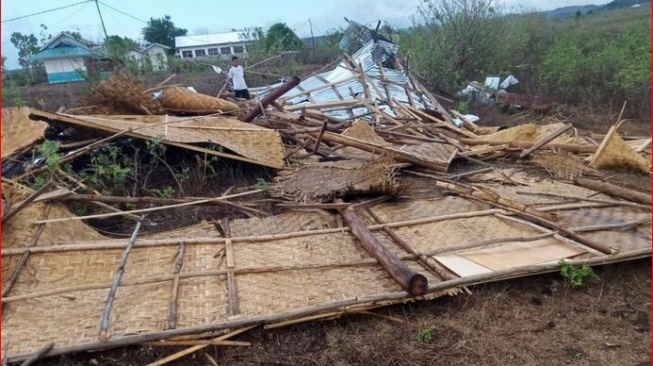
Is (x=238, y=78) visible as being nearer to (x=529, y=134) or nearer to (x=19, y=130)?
(x=19, y=130)

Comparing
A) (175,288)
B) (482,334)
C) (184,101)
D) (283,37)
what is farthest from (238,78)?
(283,37)

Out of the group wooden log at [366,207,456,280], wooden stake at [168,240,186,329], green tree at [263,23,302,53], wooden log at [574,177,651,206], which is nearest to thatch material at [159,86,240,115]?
wooden stake at [168,240,186,329]

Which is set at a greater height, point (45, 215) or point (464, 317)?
point (45, 215)

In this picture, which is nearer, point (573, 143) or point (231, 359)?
point (231, 359)

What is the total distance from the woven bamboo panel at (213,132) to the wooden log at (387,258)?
1.86m

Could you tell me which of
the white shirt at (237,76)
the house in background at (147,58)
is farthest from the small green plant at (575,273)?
the house in background at (147,58)

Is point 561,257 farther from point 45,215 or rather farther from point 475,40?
point 475,40

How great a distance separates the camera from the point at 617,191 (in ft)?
15.9

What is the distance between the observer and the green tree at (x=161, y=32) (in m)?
37.3

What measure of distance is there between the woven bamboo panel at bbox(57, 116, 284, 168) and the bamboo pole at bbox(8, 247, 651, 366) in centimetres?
293

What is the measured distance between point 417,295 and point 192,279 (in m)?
1.65

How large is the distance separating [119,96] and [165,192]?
88.1 inches

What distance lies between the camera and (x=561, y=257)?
3555mm

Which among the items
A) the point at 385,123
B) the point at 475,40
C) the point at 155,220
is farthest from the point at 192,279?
the point at 475,40
